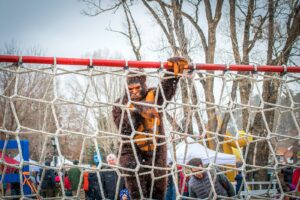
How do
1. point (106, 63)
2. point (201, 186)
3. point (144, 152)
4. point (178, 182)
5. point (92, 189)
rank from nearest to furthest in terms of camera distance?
point (106, 63), point (144, 152), point (201, 186), point (178, 182), point (92, 189)

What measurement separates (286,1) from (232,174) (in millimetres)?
5378

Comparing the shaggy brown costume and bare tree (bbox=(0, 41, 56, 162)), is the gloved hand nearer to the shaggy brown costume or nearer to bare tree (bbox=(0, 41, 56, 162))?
the shaggy brown costume

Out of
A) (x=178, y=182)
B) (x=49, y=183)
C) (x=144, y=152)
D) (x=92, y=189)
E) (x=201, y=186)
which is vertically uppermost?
(x=144, y=152)

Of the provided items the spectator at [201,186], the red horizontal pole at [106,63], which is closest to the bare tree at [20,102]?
the red horizontal pole at [106,63]

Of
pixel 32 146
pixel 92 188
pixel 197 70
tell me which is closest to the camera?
pixel 197 70

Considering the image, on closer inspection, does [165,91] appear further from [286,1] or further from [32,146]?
[32,146]

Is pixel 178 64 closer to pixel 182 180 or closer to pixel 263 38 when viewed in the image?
pixel 182 180

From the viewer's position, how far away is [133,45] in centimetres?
1390

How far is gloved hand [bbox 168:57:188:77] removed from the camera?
3.42 metres

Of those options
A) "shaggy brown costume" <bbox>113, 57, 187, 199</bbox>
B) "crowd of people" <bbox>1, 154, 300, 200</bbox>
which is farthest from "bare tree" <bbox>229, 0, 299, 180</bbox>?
"shaggy brown costume" <bbox>113, 57, 187, 199</bbox>

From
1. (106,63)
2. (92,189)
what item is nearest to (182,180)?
(92,189)

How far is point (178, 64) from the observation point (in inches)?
Result: 135

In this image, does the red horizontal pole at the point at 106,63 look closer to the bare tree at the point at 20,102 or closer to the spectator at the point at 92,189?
the bare tree at the point at 20,102

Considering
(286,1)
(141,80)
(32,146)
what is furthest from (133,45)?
(32,146)
